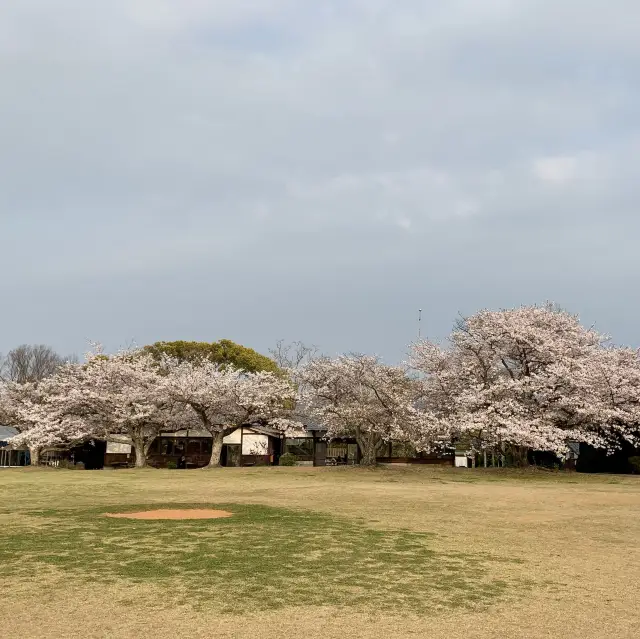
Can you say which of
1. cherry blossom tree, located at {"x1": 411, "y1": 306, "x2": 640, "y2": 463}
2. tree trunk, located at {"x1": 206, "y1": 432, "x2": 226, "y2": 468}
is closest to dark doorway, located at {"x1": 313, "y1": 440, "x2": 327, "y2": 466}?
tree trunk, located at {"x1": 206, "y1": 432, "x2": 226, "y2": 468}

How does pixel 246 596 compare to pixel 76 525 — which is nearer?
pixel 246 596

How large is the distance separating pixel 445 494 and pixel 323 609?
52.0ft

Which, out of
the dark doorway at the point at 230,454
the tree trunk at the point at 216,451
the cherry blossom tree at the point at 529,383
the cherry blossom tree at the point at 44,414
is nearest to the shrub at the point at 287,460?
the dark doorway at the point at 230,454

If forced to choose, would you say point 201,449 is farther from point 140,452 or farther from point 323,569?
point 323,569

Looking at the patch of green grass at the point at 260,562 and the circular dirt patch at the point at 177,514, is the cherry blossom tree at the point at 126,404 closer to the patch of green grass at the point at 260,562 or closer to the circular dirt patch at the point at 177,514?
the circular dirt patch at the point at 177,514

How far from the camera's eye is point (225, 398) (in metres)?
38.0

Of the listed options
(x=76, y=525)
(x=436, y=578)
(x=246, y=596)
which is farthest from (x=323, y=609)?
Result: (x=76, y=525)

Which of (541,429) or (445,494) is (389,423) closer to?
(541,429)

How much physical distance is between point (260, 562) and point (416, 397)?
28436 mm

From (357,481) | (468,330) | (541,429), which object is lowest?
(357,481)

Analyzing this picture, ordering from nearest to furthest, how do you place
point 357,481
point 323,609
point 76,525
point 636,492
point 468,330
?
point 323,609
point 76,525
point 636,492
point 357,481
point 468,330

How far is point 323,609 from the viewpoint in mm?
7754

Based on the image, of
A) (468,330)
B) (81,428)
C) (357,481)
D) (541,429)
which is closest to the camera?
(357,481)

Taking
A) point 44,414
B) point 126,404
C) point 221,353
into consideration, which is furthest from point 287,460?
point 221,353
